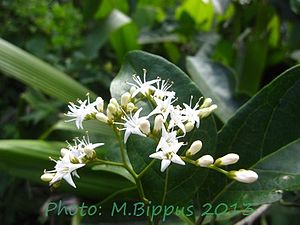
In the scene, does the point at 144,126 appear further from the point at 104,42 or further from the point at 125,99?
the point at 104,42

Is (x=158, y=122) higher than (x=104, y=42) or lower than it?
lower

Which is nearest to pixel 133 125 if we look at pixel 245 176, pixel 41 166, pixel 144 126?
pixel 144 126

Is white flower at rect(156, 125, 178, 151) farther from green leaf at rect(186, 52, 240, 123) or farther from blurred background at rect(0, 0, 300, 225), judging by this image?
blurred background at rect(0, 0, 300, 225)

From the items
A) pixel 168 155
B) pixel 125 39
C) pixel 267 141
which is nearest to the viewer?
pixel 168 155

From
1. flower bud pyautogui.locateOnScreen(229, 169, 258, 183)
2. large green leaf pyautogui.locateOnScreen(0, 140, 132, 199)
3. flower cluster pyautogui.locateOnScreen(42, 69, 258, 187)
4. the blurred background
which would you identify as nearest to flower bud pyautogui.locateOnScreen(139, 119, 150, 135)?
flower cluster pyautogui.locateOnScreen(42, 69, 258, 187)

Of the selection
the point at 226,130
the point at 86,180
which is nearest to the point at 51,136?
the point at 86,180

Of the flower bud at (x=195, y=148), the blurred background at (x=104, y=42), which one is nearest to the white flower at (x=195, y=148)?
the flower bud at (x=195, y=148)

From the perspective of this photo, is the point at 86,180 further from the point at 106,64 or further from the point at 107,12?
the point at 107,12
